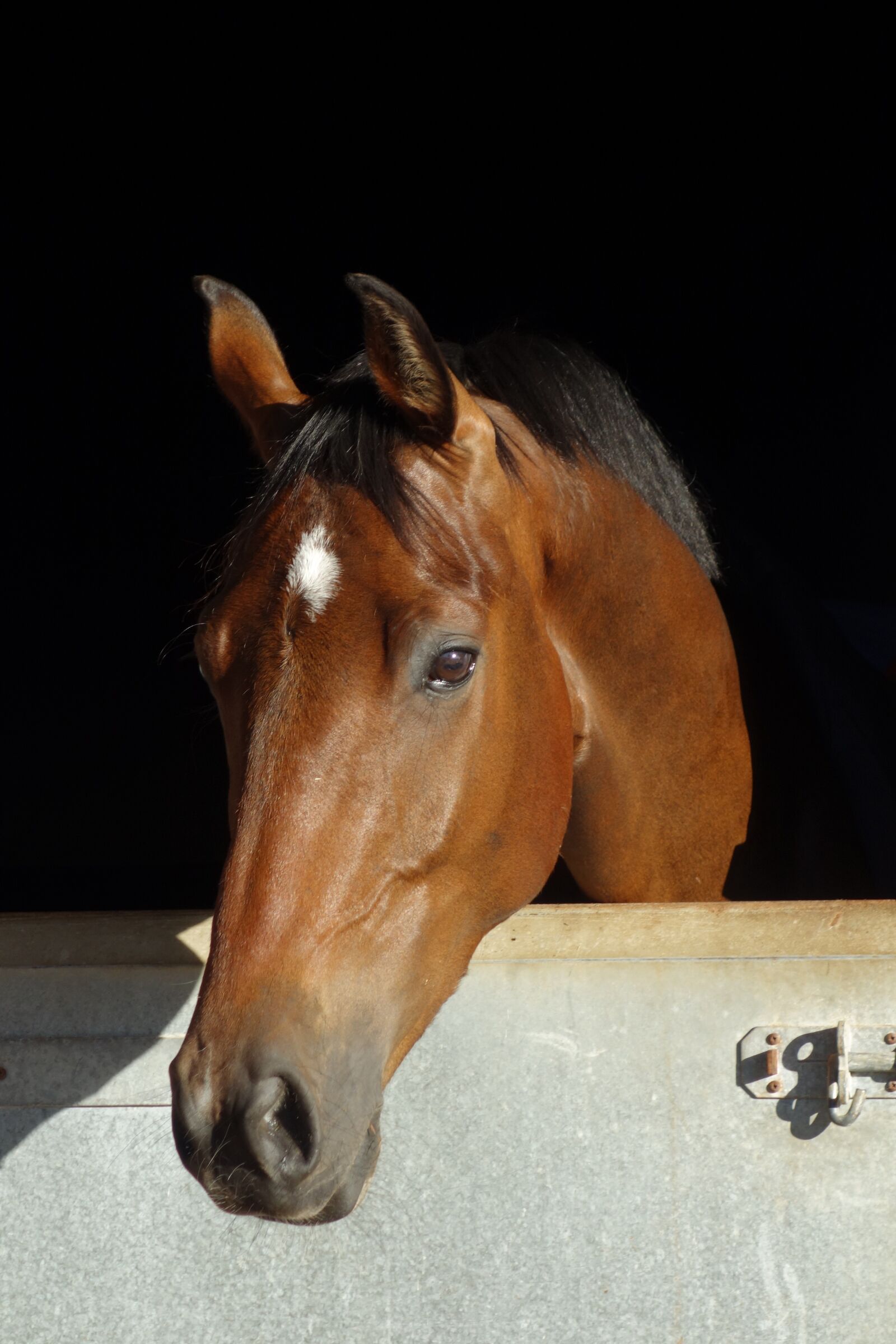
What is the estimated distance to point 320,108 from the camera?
10.6 ft

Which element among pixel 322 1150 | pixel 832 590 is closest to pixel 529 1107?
pixel 322 1150

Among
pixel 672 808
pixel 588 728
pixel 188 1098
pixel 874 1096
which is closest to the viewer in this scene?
pixel 188 1098

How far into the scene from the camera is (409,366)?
46.1 inches

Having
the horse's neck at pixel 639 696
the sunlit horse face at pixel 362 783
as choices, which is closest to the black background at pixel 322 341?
the horse's neck at pixel 639 696

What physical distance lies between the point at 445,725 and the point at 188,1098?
0.46 metres

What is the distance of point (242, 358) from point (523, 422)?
1.48 ft

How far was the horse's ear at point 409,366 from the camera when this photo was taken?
1096 mm

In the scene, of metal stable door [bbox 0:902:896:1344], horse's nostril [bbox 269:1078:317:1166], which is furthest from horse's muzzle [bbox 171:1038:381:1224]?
metal stable door [bbox 0:902:896:1344]

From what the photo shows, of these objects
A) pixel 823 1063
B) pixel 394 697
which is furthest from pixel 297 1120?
pixel 823 1063

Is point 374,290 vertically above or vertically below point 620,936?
above

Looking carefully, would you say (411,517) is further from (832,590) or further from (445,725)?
A: (832,590)

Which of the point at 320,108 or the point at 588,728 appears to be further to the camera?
the point at 320,108

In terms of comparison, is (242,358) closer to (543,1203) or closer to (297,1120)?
(297,1120)

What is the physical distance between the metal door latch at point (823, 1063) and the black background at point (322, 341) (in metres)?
1.91
